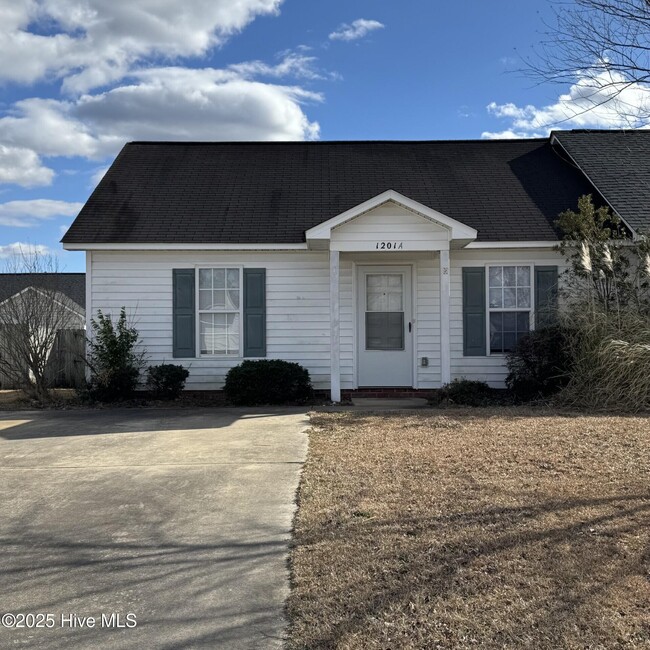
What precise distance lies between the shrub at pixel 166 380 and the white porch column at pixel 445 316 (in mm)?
4641

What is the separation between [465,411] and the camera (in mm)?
9766

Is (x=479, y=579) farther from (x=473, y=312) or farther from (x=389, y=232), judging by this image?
(x=473, y=312)

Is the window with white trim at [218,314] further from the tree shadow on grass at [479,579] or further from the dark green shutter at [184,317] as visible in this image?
the tree shadow on grass at [479,579]

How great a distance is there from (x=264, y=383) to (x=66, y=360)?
19.7 ft

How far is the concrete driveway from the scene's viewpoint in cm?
327

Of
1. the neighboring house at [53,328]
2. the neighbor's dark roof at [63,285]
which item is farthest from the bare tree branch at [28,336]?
the neighbor's dark roof at [63,285]

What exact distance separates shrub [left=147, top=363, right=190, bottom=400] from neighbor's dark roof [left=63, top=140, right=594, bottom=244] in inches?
93.7

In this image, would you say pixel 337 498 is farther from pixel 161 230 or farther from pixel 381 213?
pixel 161 230

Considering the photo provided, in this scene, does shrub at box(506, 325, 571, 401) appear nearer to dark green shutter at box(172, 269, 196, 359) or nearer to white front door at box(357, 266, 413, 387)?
white front door at box(357, 266, 413, 387)

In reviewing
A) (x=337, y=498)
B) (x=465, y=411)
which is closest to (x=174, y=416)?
(x=465, y=411)

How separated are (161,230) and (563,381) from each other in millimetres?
7694

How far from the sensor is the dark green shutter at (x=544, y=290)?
11969 millimetres

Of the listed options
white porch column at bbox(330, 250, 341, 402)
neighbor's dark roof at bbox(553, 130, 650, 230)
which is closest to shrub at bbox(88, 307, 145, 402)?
white porch column at bbox(330, 250, 341, 402)

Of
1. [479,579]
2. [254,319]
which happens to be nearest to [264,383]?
[254,319]
